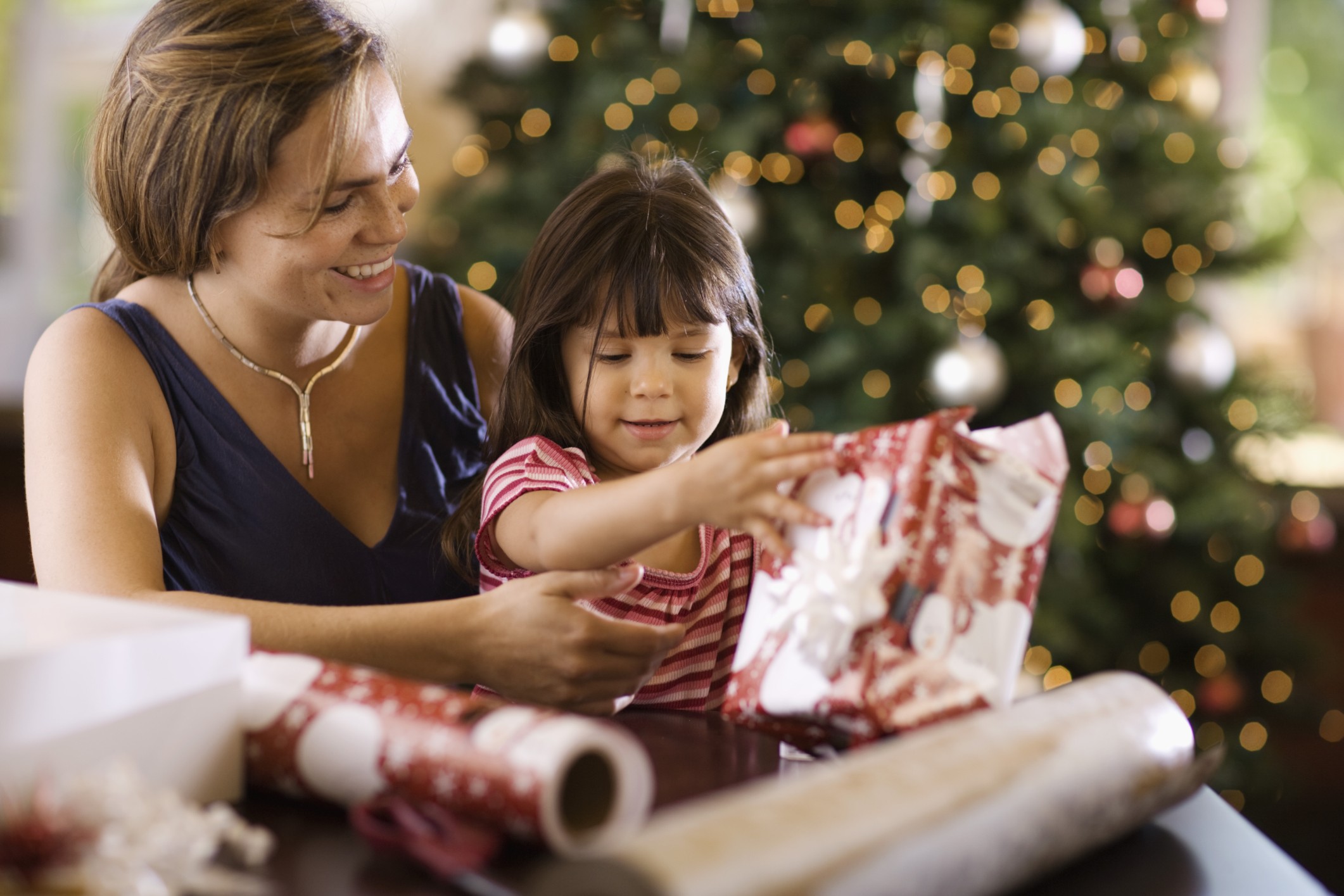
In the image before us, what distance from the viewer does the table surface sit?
23.8 inches

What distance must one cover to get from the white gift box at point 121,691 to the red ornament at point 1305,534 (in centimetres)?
272

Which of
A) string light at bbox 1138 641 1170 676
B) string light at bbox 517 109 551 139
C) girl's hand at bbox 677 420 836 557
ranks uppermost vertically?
string light at bbox 517 109 551 139

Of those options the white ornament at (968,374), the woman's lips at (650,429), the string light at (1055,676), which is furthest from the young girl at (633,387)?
the string light at (1055,676)

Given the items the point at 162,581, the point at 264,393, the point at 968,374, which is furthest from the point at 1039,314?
the point at 162,581

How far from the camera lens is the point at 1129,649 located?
107 inches

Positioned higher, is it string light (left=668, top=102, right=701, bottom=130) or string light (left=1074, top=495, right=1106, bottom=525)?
string light (left=668, top=102, right=701, bottom=130)

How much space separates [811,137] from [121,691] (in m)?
2.06

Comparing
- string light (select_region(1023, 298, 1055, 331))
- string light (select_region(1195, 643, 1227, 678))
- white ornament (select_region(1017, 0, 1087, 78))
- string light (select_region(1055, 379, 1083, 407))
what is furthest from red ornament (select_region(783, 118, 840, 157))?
string light (select_region(1195, 643, 1227, 678))

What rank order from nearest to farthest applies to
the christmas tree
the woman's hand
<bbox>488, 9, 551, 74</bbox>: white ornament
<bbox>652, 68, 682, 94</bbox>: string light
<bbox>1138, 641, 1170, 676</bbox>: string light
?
the woman's hand < the christmas tree < <bbox>652, 68, 682, 94</bbox>: string light < <bbox>488, 9, 551, 74</bbox>: white ornament < <bbox>1138, 641, 1170, 676</bbox>: string light

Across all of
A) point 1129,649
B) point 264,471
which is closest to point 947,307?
point 1129,649

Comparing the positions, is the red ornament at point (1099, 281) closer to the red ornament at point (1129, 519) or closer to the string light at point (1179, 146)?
the string light at point (1179, 146)

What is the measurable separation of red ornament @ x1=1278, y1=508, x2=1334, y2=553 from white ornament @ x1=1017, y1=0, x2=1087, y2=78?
4.02ft

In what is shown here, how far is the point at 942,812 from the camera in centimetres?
54

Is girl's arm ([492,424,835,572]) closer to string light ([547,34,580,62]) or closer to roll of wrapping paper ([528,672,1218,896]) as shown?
roll of wrapping paper ([528,672,1218,896])
